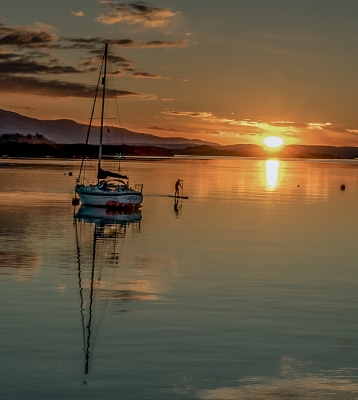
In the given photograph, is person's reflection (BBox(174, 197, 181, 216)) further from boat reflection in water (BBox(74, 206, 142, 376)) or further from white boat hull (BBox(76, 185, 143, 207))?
white boat hull (BBox(76, 185, 143, 207))

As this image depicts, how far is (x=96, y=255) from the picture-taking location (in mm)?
36188

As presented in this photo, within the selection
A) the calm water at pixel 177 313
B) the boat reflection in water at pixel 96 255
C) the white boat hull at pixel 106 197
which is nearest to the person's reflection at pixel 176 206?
the boat reflection in water at pixel 96 255

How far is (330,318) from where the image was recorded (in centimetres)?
2297

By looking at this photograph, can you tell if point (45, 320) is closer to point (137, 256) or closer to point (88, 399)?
point (88, 399)

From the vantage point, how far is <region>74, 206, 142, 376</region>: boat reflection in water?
22375 mm

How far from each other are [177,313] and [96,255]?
13.6m

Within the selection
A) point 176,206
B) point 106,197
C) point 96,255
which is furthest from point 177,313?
point 176,206

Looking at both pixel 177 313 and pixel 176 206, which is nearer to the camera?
pixel 177 313

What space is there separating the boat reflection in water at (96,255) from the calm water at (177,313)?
8 cm

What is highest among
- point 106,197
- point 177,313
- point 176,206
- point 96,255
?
point 106,197

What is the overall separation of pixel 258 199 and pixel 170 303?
57783 mm

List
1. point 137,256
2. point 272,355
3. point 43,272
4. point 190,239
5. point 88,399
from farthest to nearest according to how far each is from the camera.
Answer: point 190,239 → point 137,256 → point 43,272 → point 272,355 → point 88,399

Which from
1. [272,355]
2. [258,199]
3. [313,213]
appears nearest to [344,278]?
[272,355]

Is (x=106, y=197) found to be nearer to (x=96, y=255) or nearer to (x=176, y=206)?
(x=176, y=206)
